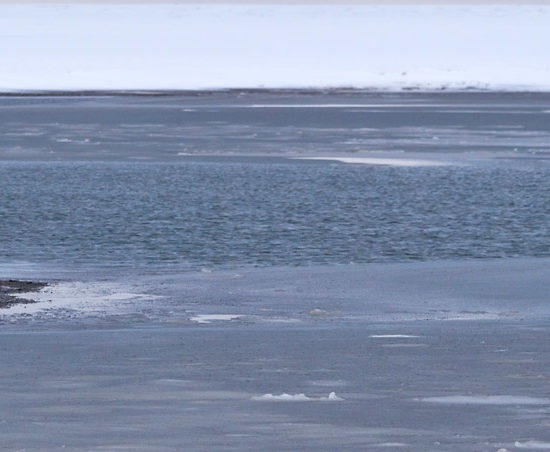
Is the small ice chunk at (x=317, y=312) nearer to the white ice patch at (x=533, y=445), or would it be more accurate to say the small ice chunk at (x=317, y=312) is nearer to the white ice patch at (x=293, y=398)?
the white ice patch at (x=293, y=398)

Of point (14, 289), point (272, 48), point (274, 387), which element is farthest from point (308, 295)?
point (272, 48)

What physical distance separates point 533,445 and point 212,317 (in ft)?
13.0

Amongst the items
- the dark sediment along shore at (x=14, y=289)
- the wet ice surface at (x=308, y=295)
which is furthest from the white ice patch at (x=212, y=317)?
the dark sediment along shore at (x=14, y=289)

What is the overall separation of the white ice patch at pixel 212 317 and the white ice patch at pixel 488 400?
2809mm

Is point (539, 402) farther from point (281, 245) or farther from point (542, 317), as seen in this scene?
point (281, 245)

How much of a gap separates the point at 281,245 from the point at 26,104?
111ft

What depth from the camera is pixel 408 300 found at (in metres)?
10.4

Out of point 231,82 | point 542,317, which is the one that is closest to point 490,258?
point 542,317

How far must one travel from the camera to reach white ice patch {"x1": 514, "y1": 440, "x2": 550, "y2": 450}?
5949mm

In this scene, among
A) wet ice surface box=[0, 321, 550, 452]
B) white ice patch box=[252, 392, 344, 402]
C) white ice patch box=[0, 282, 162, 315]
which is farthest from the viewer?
white ice patch box=[0, 282, 162, 315]

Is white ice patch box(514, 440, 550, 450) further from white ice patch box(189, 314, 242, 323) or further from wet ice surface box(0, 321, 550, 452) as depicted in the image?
white ice patch box(189, 314, 242, 323)

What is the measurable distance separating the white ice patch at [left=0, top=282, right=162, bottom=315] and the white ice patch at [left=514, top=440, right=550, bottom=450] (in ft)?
14.2

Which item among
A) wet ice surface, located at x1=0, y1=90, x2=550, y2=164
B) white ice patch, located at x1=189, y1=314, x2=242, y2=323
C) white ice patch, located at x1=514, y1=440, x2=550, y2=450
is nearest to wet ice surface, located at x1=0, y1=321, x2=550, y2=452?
white ice patch, located at x1=514, y1=440, x2=550, y2=450

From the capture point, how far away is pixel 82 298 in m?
10.6
